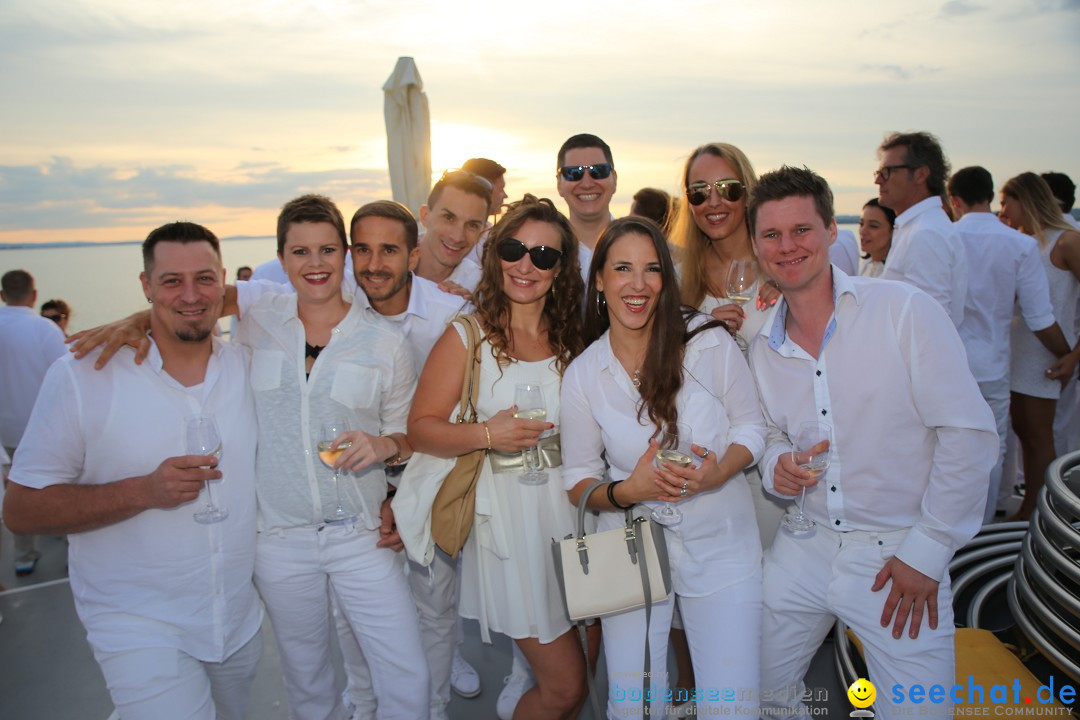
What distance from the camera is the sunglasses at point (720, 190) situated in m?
3.62

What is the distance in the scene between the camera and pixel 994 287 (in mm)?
5633

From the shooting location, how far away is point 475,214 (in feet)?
14.3

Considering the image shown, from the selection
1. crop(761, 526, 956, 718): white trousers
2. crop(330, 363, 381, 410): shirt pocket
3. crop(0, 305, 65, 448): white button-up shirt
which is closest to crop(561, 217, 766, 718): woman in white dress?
crop(761, 526, 956, 718): white trousers

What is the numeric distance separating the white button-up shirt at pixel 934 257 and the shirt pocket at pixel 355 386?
389cm

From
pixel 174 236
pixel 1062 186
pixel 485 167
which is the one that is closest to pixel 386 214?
pixel 174 236

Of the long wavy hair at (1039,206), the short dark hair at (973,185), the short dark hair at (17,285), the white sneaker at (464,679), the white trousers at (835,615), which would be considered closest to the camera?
the white trousers at (835,615)

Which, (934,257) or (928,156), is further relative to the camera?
(928,156)

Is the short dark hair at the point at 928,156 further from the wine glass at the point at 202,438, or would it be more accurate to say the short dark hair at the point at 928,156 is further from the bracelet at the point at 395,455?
the wine glass at the point at 202,438

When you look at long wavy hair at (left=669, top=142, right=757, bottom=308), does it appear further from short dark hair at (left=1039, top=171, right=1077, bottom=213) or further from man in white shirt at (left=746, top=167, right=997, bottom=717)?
short dark hair at (left=1039, top=171, right=1077, bottom=213)

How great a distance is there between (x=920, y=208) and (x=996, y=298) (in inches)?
51.7

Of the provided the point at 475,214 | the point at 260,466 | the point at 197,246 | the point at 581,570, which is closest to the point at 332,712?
the point at 260,466

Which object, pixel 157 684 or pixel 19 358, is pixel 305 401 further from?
pixel 19 358

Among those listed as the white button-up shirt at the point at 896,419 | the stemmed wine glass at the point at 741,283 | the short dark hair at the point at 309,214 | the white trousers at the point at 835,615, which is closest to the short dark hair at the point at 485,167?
the short dark hair at the point at 309,214

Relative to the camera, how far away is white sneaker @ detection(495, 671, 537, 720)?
3.87 m
